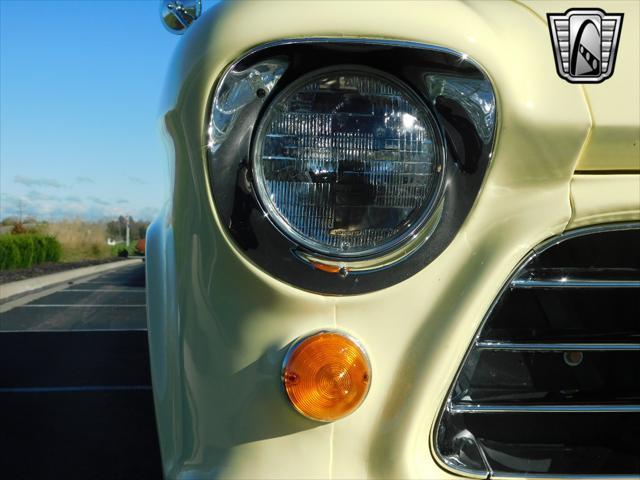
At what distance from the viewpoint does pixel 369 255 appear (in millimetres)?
1065

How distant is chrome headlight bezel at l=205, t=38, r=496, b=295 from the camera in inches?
41.3

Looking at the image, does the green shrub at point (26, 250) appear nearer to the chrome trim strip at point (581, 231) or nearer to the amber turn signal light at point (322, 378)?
the amber turn signal light at point (322, 378)

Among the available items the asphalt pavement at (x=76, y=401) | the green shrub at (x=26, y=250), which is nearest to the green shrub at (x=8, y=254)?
the green shrub at (x=26, y=250)

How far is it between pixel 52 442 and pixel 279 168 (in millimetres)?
2735

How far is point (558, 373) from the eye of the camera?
4.41 ft

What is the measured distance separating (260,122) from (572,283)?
0.58 meters

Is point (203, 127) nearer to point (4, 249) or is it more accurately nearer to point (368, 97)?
point (368, 97)

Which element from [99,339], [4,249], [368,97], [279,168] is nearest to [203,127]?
[279,168]

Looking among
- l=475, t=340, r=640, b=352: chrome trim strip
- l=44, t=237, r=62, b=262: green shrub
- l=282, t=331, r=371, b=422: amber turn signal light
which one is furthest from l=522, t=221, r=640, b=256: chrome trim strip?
l=44, t=237, r=62, b=262: green shrub

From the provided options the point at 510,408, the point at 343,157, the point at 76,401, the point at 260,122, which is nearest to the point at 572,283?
the point at 510,408

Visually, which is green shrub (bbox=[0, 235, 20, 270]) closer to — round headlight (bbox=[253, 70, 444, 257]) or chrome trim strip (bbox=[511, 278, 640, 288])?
round headlight (bbox=[253, 70, 444, 257])

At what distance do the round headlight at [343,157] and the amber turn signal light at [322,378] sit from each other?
149 millimetres

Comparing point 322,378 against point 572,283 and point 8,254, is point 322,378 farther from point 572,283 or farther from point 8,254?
point 8,254

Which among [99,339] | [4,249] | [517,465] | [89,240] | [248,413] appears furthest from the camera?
[89,240]
